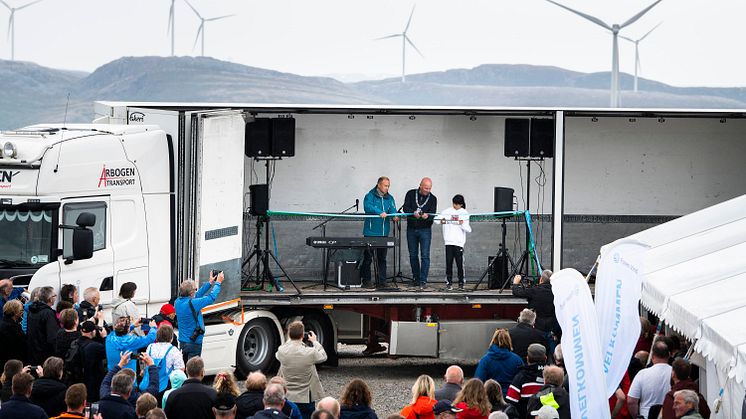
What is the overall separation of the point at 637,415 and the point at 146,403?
15.3 ft

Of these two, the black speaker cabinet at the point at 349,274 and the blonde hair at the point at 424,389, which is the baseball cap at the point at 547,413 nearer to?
the blonde hair at the point at 424,389

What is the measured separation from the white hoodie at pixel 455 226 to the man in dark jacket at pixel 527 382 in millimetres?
6224

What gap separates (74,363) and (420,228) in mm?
7242

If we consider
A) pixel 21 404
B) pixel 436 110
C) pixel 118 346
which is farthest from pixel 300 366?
pixel 436 110

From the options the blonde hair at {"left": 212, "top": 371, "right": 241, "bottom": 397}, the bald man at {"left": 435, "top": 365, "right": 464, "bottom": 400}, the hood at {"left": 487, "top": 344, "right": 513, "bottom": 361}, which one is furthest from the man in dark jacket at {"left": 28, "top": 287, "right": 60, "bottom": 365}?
the hood at {"left": 487, "top": 344, "right": 513, "bottom": 361}

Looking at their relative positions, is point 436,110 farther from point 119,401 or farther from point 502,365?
point 119,401

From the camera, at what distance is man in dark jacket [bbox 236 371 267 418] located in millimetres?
8789

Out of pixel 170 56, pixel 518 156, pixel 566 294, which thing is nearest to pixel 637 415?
pixel 566 294

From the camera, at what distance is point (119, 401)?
855cm

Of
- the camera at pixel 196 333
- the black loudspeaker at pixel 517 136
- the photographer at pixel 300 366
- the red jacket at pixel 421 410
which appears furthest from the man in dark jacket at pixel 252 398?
the black loudspeaker at pixel 517 136

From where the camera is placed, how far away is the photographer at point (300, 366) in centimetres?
1067

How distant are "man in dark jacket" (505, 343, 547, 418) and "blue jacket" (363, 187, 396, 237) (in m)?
6.64

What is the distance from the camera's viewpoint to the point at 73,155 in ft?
42.7

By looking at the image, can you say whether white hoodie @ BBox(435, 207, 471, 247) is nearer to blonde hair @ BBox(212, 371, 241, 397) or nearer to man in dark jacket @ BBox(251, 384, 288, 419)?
blonde hair @ BBox(212, 371, 241, 397)
